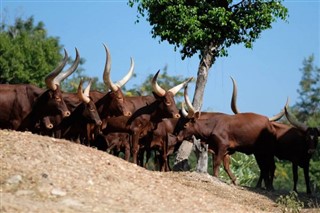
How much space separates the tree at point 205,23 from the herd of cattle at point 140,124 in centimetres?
160

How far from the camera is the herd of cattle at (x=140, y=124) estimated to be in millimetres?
15664

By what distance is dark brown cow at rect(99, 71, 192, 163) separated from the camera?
16938 millimetres

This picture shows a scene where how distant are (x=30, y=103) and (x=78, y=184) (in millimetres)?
5530

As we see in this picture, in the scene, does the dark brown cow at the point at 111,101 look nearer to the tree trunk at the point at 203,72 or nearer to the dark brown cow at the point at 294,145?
the tree trunk at the point at 203,72

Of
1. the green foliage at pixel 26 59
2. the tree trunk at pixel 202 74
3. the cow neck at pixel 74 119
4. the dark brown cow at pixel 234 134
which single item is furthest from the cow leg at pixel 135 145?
the green foliage at pixel 26 59

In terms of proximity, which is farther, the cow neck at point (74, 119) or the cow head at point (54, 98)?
the cow neck at point (74, 119)

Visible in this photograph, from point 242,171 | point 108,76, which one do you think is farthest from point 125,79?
point 242,171

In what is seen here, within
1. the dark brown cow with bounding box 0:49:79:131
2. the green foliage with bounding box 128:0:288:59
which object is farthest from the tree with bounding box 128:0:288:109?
the dark brown cow with bounding box 0:49:79:131

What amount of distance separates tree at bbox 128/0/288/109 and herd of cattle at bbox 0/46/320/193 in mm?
1597

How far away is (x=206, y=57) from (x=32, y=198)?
10.7m

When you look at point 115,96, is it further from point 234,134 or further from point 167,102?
point 234,134

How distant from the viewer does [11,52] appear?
3647cm

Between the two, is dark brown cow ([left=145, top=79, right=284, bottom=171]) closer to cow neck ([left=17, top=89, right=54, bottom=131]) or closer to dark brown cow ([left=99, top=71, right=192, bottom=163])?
dark brown cow ([left=99, top=71, right=192, bottom=163])

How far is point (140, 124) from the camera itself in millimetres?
17188
